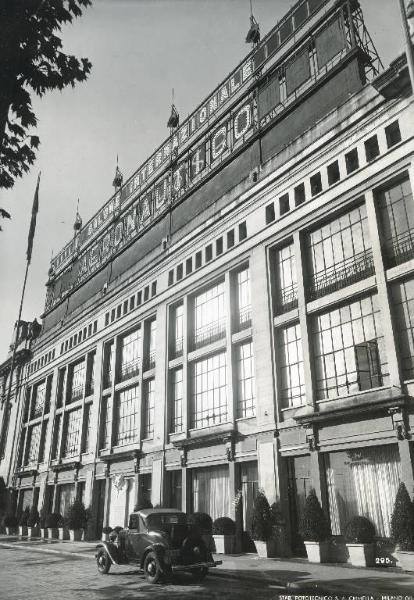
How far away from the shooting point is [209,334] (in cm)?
2872

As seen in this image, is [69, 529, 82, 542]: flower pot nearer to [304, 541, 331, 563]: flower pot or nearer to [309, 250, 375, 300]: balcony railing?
[304, 541, 331, 563]: flower pot

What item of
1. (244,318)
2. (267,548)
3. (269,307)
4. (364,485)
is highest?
(244,318)

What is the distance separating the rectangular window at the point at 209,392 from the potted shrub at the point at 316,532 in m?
8.43

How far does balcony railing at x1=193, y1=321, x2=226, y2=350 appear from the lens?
27.7m

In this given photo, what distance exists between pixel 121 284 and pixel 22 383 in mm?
24916

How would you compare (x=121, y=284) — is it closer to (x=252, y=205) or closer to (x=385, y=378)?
→ (x=252, y=205)

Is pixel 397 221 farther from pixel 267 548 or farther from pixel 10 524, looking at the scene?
pixel 10 524

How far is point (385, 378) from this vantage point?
18.5 m

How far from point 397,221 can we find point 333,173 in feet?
15.2

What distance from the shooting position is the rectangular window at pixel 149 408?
32.1 metres

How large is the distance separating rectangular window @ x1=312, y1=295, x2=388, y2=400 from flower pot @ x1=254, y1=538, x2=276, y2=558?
630 centimetres

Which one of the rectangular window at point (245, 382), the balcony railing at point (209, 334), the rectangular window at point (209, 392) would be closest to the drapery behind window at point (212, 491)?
the rectangular window at point (209, 392)

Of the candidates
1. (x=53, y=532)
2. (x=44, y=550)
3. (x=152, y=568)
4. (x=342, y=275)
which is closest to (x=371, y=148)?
(x=342, y=275)

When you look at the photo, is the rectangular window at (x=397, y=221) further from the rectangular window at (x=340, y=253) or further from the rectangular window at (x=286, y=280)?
the rectangular window at (x=286, y=280)
